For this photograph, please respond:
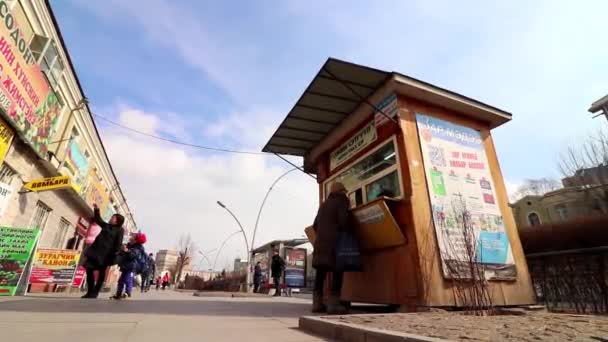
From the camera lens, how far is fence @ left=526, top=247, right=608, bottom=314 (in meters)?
4.71

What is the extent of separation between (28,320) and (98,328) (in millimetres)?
951

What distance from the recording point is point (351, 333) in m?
2.18

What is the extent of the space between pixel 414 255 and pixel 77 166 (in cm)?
1460

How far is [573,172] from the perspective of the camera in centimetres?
2081

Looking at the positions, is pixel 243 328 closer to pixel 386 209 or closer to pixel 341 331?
pixel 341 331

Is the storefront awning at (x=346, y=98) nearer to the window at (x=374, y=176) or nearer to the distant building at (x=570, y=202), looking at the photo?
the window at (x=374, y=176)

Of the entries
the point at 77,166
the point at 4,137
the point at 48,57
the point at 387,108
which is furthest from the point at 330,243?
the point at 77,166

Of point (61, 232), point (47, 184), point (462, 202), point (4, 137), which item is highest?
point (4, 137)

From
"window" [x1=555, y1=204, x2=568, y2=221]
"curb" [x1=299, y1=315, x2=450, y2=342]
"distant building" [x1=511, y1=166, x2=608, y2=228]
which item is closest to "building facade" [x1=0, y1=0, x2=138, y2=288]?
"curb" [x1=299, y1=315, x2=450, y2=342]

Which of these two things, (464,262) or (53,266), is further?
(53,266)

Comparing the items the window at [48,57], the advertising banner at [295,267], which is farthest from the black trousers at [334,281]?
the advertising banner at [295,267]

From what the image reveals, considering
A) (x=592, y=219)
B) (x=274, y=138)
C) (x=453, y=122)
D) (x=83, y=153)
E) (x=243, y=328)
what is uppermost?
(x=83, y=153)

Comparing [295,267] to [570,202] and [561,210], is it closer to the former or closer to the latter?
[570,202]

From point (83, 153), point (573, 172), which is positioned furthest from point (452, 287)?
point (573, 172)
